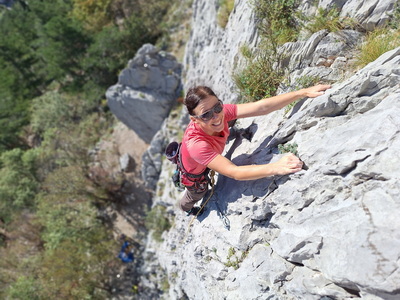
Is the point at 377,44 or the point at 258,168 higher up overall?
the point at 377,44

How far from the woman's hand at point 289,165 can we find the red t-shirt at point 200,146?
989mm

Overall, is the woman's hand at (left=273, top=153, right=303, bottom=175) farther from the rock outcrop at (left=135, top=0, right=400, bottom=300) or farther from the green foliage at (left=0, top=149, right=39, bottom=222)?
the green foliage at (left=0, top=149, right=39, bottom=222)

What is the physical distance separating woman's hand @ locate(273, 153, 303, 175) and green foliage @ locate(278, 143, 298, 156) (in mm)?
332

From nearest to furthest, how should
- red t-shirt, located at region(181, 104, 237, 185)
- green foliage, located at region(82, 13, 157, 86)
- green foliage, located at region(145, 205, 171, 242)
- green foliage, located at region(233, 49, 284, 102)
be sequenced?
1. red t-shirt, located at region(181, 104, 237, 185)
2. green foliage, located at region(233, 49, 284, 102)
3. green foliage, located at region(145, 205, 171, 242)
4. green foliage, located at region(82, 13, 157, 86)

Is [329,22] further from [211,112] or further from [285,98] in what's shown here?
[211,112]

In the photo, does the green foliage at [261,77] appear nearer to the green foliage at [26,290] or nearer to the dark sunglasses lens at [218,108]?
the dark sunglasses lens at [218,108]

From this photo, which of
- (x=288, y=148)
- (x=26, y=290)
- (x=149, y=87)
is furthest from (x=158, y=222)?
(x=288, y=148)

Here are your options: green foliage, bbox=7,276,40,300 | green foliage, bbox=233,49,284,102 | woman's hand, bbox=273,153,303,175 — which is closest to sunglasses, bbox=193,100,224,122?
woman's hand, bbox=273,153,303,175

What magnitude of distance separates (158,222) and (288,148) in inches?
440

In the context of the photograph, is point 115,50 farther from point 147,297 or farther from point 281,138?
point 281,138

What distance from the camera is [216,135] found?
488cm

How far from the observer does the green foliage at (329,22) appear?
5326mm

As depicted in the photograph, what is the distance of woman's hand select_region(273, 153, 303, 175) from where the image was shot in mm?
4059

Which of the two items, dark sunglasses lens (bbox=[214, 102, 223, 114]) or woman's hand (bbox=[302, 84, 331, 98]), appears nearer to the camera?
dark sunglasses lens (bbox=[214, 102, 223, 114])
